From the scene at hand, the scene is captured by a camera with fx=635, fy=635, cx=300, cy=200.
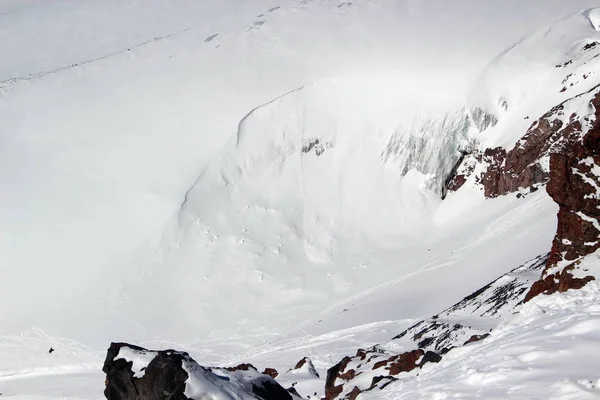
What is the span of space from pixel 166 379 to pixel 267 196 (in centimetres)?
4773

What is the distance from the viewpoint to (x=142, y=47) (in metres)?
89.1

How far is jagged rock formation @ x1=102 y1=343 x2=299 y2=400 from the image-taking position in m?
14.2

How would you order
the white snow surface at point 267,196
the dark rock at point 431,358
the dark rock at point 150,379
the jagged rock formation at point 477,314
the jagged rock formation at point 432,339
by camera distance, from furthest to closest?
the white snow surface at point 267,196, the jagged rock formation at point 477,314, the jagged rock formation at point 432,339, the dark rock at point 431,358, the dark rock at point 150,379

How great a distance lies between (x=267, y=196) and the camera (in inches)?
2432

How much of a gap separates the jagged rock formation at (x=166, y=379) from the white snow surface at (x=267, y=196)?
21.7 m

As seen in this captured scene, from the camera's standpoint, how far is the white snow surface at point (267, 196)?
47.9 m

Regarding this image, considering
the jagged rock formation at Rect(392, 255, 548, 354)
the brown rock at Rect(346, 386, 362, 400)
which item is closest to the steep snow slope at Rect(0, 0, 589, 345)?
the jagged rock formation at Rect(392, 255, 548, 354)

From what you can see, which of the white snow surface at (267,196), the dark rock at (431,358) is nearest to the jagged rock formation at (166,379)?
the dark rock at (431,358)

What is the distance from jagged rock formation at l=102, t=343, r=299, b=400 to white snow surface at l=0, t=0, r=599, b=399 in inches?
856

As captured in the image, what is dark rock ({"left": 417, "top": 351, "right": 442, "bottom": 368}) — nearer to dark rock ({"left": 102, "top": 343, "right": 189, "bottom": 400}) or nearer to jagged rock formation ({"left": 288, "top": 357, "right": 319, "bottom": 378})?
dark rock ({"left": 102, "top": 343, "right": 189, "bottom": 400})

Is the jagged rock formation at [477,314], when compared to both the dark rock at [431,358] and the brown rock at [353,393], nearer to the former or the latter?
the dark rock at [431,358]

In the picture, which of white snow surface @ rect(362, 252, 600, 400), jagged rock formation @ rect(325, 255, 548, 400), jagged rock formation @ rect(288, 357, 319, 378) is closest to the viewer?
white snow surface @ rect(362, 252, 600, 400)

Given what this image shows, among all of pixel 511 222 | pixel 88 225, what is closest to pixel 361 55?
pixel 511 222

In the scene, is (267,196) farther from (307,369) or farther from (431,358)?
(431,358)
